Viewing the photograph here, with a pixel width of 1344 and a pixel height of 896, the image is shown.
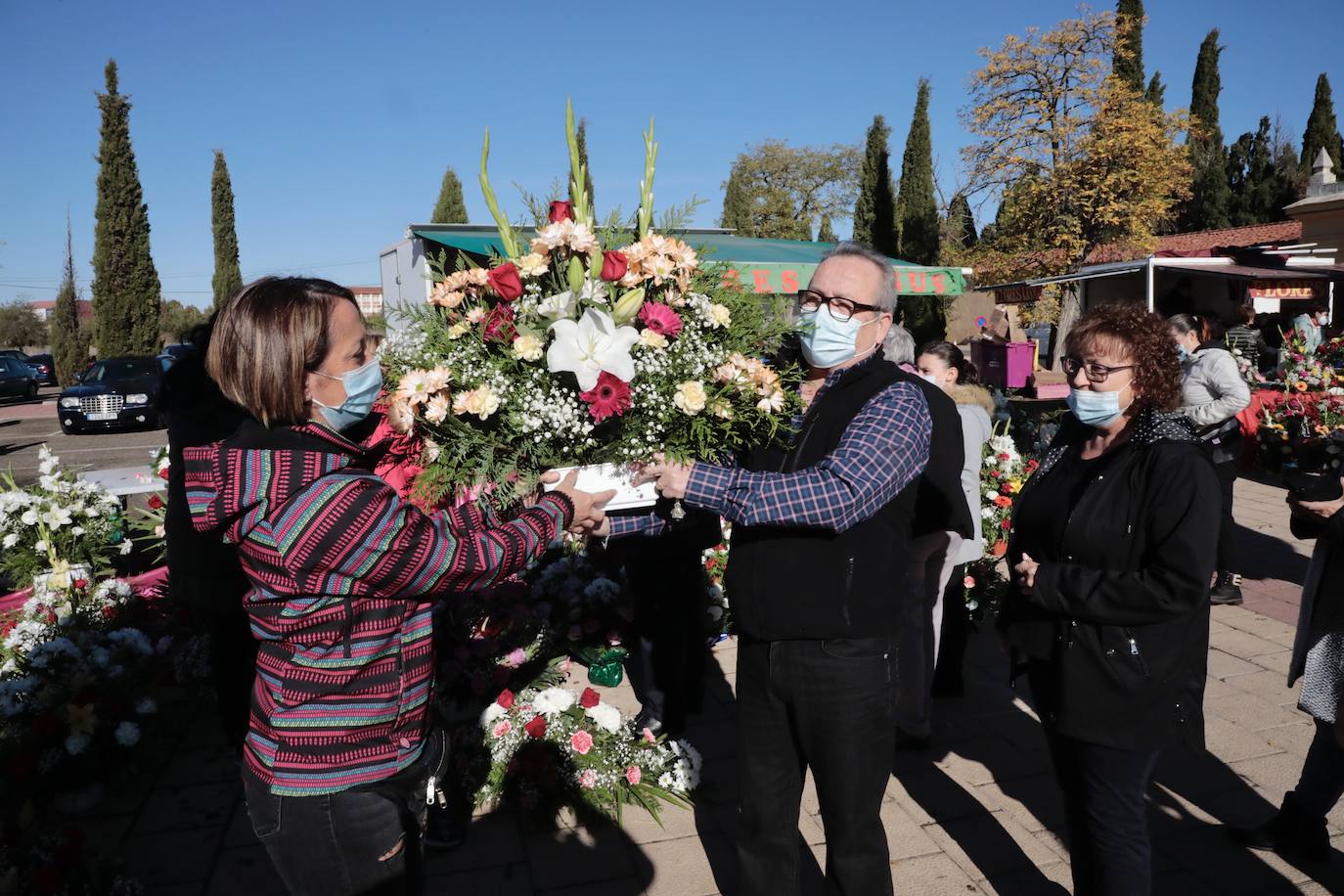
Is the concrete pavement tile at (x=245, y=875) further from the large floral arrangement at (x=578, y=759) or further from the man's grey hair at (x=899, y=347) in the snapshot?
the man's grey hair at (x=899, y=347)

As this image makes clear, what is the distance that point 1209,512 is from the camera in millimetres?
2199

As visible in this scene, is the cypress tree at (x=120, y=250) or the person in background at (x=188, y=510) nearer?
the person in background at (x=188, y=510)

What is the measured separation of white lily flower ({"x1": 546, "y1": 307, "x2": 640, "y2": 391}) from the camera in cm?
207

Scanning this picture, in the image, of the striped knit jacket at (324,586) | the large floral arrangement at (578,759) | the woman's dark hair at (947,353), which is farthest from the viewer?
the woman's dark hair at (947,353)

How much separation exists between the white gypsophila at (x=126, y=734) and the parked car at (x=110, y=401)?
17.8m

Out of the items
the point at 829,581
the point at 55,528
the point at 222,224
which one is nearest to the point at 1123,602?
the point at 829,581

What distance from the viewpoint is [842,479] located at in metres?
2.02

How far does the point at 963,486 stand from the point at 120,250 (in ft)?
101

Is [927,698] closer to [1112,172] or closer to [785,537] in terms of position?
[785,537]

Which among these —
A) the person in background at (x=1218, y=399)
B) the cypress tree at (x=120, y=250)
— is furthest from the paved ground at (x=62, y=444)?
the person in background at (x=1218, y=399)

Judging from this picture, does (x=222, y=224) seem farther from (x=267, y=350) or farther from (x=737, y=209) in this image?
(x=267, y=350)

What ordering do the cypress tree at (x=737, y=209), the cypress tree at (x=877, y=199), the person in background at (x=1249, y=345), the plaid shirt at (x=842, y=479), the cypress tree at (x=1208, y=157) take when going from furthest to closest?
the cypress tree at (x=737, y=209) < the cypress tree at (x=1208, y=157) < the cypress tree at (x=877, y=199) < the person in background at (x=1249, y=345) < the plaid shirt at (x=842, y=479)

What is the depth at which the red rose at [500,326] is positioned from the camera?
2203 millimetres

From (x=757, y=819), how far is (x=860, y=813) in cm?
28
